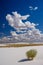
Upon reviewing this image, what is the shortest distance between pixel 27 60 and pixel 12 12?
701 mm

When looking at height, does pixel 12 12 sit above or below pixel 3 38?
above

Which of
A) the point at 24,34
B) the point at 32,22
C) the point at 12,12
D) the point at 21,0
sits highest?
the point at 21,0

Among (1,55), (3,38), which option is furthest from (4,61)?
(3,38)

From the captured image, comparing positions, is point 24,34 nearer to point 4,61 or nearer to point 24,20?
point 24,20

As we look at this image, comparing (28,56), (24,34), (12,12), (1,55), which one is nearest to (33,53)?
(28,56)

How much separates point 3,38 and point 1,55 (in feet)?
0.79

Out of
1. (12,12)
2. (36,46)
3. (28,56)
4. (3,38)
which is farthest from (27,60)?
(12,12)

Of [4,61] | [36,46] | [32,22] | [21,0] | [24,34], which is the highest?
[21,0]

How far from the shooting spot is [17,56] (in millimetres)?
2471

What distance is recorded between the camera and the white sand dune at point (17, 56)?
2432 millimetres

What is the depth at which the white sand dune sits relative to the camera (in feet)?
7.98

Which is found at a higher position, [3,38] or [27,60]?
[3,38]

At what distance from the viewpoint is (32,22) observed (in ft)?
8.16

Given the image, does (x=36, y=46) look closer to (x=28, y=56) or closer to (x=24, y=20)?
(x=28, y=56)
